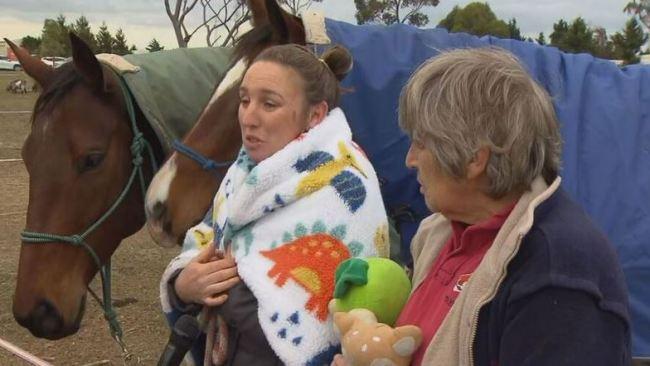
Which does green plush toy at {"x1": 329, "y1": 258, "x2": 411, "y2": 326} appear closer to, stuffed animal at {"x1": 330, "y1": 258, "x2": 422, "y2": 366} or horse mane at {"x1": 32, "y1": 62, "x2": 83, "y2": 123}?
stuffed animal at {"x1": 330, "y1": 258, "x2": 422, "y2": 366}

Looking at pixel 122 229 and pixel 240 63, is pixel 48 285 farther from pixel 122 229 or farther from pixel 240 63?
pixel 240 63

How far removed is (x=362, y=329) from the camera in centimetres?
128

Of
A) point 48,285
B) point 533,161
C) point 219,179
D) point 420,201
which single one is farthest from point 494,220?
point 48,285

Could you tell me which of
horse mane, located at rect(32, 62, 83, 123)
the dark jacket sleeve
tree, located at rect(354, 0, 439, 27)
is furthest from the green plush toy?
tree, located at rect(354, 0, 439, 27)

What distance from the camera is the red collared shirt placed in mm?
1197

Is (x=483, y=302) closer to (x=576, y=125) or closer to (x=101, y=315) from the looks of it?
(x=576, y=125)

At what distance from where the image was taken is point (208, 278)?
Result: 68.4 inches

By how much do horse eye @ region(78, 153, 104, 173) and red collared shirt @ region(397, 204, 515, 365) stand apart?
163 centimetres

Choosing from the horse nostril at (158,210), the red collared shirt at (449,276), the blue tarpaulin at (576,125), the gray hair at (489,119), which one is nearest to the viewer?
the gray hair at (489,119)

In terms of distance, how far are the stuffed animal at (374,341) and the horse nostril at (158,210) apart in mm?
940

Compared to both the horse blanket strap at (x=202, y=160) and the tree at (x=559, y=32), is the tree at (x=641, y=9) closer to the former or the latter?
the tree at (x=559, y=32)

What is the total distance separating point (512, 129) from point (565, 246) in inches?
7.3

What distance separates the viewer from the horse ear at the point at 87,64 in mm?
2656

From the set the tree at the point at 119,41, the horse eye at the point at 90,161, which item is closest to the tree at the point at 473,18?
the tree at the point at 119,41
